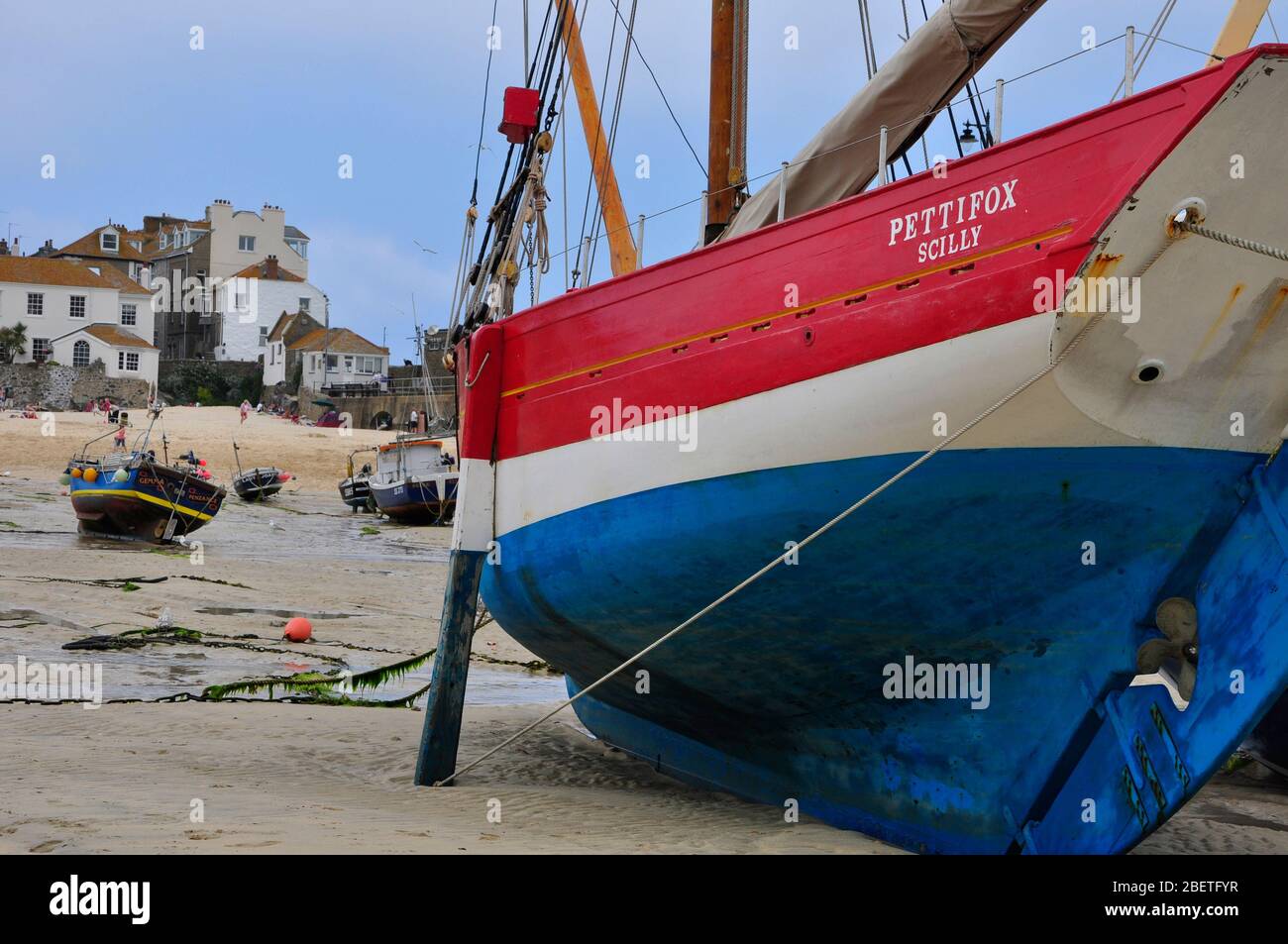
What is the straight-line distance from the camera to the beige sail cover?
6547mm

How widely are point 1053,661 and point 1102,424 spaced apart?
115cm

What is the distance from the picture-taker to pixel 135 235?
9269cm

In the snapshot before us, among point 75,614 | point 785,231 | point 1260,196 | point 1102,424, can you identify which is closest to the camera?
point 1260,196

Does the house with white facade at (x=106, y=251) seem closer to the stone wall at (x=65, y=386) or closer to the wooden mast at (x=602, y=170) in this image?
the stone wall at (x=65, y=386)

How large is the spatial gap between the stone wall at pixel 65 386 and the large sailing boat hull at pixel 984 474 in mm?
65541

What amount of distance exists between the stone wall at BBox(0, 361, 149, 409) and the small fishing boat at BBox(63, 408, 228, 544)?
4280 centimetres

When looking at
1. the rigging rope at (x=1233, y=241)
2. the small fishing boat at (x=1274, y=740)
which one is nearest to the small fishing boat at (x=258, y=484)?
the small fishing boat at (x=1274, y=740)

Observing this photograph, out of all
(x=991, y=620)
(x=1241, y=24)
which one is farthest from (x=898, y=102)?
(x=991, y=620)

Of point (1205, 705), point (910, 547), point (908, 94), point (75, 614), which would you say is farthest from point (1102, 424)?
point (75, 614)

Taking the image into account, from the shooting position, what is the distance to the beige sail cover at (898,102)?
258 inches

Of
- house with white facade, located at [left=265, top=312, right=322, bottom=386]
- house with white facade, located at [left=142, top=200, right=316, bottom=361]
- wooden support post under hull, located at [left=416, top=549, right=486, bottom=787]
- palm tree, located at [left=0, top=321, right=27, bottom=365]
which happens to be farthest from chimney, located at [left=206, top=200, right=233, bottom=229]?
wooden support post under hull, located at [left=416, top=549, right=486, bottom=787]

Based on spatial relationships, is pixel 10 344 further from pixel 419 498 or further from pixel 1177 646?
pixel 1177 646

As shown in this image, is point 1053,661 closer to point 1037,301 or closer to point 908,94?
point 1037,301

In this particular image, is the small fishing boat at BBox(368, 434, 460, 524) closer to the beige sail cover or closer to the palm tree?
the beige sail cover
